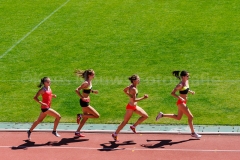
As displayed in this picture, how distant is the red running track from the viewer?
12766 mm

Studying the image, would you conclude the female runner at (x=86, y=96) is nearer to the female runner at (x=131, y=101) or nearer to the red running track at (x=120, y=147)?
the red running track at (x=120, y=147)

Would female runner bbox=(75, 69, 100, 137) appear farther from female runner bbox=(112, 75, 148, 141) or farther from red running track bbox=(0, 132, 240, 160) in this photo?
female runner bbox=(112, 75, 148, 141)

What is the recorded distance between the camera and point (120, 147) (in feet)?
43.9

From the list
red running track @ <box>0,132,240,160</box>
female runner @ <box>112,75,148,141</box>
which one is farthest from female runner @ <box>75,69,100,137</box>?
female runner @ <box>112,75,148,141</box>

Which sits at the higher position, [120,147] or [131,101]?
[131,101]

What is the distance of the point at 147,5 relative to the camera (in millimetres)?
25969

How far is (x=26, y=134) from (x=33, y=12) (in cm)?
1293

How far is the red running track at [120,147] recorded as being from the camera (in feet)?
41.9

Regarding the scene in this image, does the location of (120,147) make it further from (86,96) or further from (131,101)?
(86,96)

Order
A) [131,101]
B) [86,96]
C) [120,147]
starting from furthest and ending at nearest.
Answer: [86,96] < [131,101] < [120,147]

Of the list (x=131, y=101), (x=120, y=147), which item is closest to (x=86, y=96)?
(x=131, y=101)

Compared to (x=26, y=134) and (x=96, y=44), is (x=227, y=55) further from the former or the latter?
(x=26, y=134)

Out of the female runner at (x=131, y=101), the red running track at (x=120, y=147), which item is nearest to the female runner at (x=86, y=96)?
the red running track at (x=120, y=147)

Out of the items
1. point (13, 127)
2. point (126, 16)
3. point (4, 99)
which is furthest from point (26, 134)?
point (126, 16)
